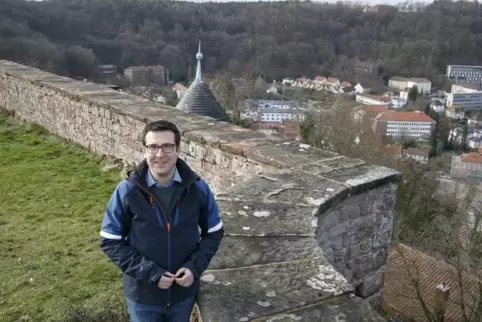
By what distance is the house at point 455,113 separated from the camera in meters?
51.9

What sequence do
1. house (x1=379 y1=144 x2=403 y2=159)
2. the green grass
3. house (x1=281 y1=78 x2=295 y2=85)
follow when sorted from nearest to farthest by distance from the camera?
the green grass
house (x1=379 y1=144 x2=403 y2=159)
house (x1=281 y1=78 x2=295 y2=85)

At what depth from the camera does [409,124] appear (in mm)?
39375

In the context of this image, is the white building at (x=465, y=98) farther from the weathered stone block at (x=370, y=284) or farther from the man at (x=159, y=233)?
the man at (x=159, y=233)

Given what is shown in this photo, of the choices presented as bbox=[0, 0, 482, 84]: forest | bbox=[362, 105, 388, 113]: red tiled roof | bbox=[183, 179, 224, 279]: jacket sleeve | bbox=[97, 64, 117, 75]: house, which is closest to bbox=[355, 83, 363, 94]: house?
bbox=[0, 0, 482, 84]: forest

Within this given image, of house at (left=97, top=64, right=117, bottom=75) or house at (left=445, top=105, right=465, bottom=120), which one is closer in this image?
house at (left=97, top=64, right=117, bottom=75)

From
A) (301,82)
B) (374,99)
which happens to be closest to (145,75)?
(301,82)

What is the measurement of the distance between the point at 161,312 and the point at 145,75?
44277 mm

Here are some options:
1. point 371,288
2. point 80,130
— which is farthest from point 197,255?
point 80,130

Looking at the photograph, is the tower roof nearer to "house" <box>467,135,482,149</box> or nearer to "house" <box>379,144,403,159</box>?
"house" <box>379,144,403,159</box>

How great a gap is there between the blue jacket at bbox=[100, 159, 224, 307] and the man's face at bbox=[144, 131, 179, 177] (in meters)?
0.05

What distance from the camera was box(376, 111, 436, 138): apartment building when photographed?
38.9m

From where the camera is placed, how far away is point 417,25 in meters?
68.5

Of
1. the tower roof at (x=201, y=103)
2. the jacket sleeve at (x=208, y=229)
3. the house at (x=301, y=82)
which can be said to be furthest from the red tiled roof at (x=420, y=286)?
the house at (x=301, y=82)

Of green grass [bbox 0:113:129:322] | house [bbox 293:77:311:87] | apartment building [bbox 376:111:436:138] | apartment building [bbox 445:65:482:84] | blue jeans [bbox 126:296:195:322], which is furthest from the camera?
apartment building [bbox 445:65:482:84]
